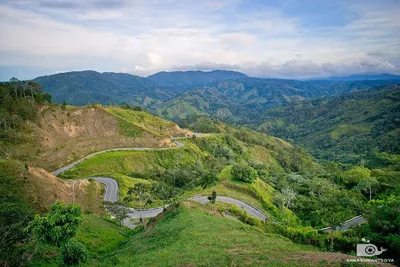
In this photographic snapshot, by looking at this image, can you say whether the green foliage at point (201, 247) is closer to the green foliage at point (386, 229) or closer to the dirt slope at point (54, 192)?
the green foliage at point (386, 229)

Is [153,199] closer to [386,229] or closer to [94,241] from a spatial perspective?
[94,241]

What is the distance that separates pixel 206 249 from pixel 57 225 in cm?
1568

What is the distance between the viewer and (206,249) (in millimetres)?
28266

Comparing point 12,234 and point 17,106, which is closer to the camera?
point 12,234

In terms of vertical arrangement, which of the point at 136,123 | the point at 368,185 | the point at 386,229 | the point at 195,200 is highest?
the point at 136,123

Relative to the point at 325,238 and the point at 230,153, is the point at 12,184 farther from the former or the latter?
the point at 230,153

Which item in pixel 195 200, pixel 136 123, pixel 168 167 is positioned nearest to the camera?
pixel 195 200

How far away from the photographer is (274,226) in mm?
48625

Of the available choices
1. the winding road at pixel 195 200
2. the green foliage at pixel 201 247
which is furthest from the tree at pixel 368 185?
the green foliage at pixel 201 247

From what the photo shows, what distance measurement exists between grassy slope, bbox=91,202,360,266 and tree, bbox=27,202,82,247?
628 centimetres

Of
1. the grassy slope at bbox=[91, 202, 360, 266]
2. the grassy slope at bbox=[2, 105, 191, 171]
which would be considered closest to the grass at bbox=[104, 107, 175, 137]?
the grassy slope at bbox=[2, 105, 191, 171]

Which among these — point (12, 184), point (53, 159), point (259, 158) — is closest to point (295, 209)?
point (12, 184)

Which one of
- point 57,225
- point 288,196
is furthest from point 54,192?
point 288,196

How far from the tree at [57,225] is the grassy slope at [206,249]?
20.6 ft
